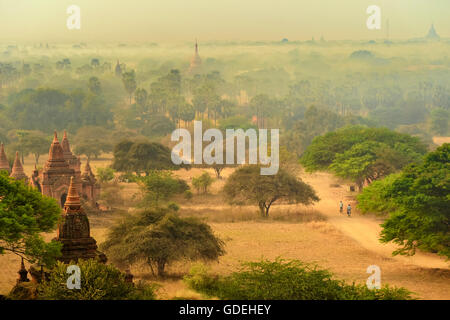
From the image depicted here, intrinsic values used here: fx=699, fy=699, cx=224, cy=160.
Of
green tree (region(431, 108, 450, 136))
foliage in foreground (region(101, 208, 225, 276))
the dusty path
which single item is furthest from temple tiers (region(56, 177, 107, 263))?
green tree (region(431, 108, 450, 136))

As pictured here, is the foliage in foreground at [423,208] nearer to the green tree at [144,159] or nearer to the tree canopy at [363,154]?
the tree canopy at [363,154]

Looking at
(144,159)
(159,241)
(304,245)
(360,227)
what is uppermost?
(144,159)

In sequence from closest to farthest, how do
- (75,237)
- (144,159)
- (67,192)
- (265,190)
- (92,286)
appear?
(92,286)
(75,237)
(67,192)
(265,190)
(144,159)

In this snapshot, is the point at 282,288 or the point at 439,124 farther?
the point at 439,124

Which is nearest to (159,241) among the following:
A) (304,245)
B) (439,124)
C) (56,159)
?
(304,245)

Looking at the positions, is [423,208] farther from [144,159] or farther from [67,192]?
[144,159]

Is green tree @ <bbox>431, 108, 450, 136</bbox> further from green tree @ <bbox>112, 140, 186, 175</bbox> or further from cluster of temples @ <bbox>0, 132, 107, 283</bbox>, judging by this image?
cluster of temples @ <bbox>0, 132, 107, 283</bbox>
